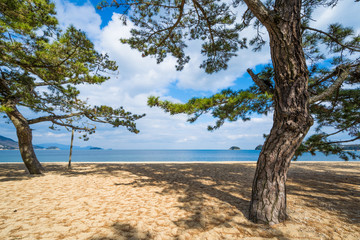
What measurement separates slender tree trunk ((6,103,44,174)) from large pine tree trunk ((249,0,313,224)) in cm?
825

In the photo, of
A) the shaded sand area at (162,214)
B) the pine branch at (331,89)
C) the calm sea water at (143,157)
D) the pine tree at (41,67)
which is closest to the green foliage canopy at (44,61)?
the pine tree at (41,67)

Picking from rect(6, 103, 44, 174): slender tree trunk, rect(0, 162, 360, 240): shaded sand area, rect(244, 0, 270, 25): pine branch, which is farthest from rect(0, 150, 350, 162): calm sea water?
rect(244, 0, 270, 25): pine branch

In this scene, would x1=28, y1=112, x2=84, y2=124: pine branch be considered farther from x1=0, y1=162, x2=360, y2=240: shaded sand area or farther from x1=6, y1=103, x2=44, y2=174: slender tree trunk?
x1=0, y1=162, x2=360, y2=240: shaded sand area

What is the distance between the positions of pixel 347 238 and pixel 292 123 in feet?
5.76

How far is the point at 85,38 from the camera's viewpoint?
4395mm

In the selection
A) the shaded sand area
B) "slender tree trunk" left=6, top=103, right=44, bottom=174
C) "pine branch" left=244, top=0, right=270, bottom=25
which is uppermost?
"pine branch" left=244, top=0, right=270, bottom=25

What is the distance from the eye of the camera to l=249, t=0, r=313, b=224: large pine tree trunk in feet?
8.19

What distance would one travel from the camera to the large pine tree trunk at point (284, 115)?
2496 mm

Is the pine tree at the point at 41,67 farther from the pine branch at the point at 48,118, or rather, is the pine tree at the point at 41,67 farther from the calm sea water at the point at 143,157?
the calm sea water at the point at 143,157

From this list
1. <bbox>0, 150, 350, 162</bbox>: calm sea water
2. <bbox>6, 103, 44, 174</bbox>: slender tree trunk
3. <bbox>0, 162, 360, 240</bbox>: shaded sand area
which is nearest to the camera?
<bbox>0, 162, 360, 240</bbox>: shaded sand area

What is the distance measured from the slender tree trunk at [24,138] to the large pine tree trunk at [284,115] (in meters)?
8.25

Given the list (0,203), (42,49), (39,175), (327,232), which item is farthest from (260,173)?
(39,175)

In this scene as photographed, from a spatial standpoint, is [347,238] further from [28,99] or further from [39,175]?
[39,175]

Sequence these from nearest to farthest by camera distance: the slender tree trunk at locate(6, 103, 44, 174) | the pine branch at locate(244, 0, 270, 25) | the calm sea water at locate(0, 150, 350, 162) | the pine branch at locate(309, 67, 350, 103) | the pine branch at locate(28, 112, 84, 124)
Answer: the pine branch at locate(244, 0, 270, 25) < the pine branch at locate(309, 67, 350, 103) < the slender tree trunk at locate(6, 103, 44, 174) < the pine branch at locate(28, 112, 84, 124) < the calm sea water at locate(0, 150, 350, 162)
